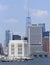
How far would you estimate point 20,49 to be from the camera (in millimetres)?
180875

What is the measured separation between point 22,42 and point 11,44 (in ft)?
19.5

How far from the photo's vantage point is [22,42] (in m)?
186

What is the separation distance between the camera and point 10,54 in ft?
604

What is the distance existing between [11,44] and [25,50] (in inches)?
322

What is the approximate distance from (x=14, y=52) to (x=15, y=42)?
5.56 metres

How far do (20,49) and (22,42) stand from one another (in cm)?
627

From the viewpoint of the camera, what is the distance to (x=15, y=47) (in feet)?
600

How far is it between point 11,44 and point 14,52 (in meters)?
4.99

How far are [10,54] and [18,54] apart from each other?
17.6 feet

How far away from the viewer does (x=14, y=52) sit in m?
184

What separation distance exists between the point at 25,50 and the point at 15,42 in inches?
269

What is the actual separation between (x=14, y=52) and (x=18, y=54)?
3.90 meters
